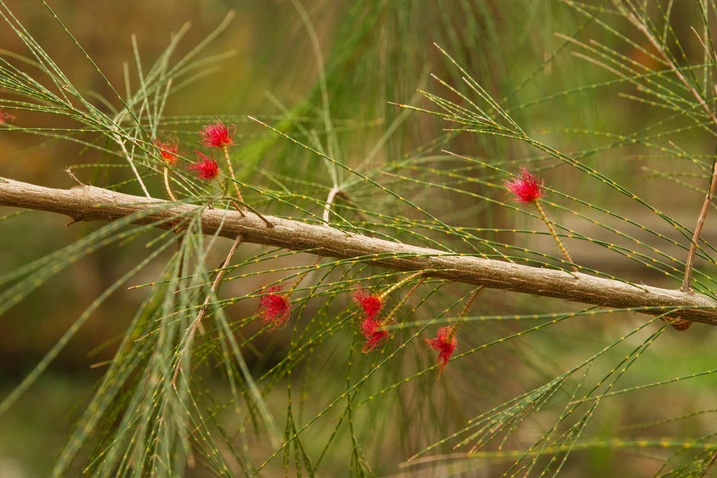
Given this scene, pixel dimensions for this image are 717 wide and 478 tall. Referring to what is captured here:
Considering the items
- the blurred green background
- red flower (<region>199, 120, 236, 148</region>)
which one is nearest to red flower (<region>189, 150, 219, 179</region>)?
red flower (<region>199, 120, 236, 148</region>)

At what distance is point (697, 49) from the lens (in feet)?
8.36

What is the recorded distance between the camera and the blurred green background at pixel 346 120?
1019 millimetres

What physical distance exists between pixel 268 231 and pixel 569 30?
31.1 inches

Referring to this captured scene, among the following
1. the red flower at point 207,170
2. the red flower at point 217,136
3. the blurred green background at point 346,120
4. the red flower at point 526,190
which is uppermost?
the red flower at point 217,136

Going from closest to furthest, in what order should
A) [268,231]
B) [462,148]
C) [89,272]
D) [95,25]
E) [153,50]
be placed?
1. [268,231]
2. [462,148]
3. [95,25]
4. [153,50]
5. [89,272]

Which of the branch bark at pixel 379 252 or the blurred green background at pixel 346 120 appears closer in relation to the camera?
the branch bark at pixel 379 252

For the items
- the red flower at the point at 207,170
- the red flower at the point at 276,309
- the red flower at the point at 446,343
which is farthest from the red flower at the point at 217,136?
the red flower at the point at 446,343

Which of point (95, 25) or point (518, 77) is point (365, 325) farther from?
point (95, 25)

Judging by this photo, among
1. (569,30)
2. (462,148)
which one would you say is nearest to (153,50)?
(462,148)

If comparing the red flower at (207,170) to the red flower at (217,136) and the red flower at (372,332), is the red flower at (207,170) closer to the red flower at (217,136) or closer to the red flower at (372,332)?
the red flower at (217,136)

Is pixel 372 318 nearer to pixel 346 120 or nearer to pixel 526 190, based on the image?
pixel 526 190

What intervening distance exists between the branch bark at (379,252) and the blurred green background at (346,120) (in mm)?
150

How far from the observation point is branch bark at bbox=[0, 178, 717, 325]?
1.64 ft

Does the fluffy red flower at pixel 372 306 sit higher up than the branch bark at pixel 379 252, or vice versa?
the branch bark at pixel 379 252
